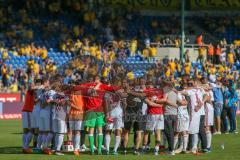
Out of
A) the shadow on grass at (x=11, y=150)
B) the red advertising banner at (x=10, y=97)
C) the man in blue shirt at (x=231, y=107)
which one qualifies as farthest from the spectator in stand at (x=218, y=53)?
the shadow on grass at (x=11, y=150)

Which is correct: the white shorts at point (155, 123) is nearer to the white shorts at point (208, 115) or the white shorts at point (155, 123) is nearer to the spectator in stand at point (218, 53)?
the white shorts at point (208, 115)

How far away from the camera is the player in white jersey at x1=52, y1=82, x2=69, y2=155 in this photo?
2339cm

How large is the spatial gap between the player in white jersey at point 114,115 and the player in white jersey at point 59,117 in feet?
3.71

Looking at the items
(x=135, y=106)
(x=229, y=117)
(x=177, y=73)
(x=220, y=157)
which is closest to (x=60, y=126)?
(x=135, y=106)

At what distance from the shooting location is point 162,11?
198ft

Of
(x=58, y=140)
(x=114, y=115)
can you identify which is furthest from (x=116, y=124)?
(x=58, y=140)

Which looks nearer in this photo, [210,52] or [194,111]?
[194,111]

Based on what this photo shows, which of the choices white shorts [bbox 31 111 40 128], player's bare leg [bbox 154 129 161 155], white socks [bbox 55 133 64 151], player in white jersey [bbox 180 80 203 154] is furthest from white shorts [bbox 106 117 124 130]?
white shorts [bbox 31 111 40 128]

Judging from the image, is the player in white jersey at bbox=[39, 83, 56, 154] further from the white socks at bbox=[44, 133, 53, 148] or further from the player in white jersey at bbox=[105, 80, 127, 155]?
the player in white jersey at bbox=[105, 80, 127, 155]

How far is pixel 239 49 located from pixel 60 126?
109 ft

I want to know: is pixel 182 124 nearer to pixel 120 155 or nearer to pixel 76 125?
pixel 120 155

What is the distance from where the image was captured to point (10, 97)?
143 ft

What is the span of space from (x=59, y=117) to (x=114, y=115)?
1475mm

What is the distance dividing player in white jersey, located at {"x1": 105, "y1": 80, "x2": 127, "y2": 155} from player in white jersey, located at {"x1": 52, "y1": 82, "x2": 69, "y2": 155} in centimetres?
113
